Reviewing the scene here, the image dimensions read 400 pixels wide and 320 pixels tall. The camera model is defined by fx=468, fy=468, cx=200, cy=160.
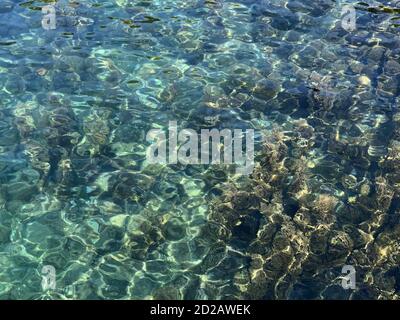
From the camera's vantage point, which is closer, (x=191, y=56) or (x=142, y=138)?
(x=142, y=138)

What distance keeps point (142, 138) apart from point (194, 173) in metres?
1.66

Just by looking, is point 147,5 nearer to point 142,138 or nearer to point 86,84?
point 86,84

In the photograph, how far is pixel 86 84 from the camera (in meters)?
12.6

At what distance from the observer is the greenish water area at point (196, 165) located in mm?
8406

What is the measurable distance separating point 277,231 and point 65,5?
11.2 meters

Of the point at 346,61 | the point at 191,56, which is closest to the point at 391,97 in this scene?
the point at 346,61

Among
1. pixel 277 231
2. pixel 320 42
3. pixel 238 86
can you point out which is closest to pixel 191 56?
pixel 238 86

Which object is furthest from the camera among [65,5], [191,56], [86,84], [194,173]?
[65,5]

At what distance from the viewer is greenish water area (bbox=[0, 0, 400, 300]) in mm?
8406

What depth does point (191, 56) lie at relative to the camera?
1388cm

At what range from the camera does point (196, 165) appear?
10.5 metres
